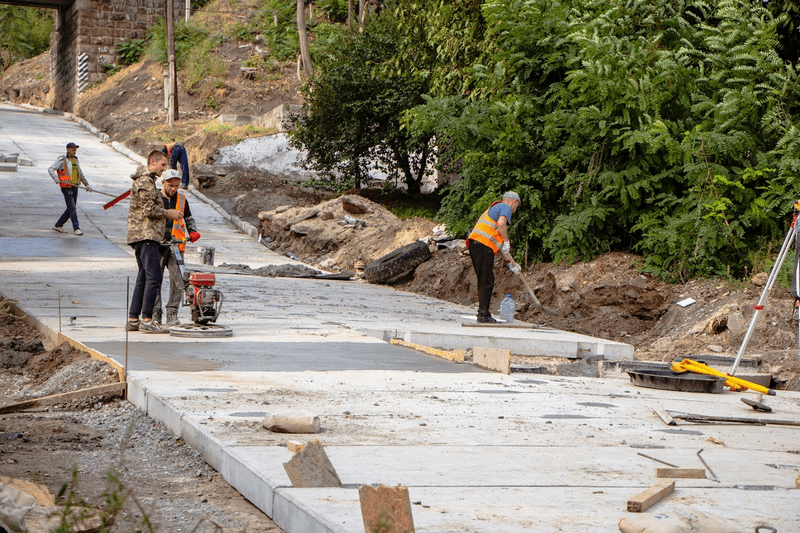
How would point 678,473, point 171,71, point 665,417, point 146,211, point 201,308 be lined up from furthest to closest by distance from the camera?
1. point 171,71
2. point 201,308
3. point 146,211
4. point 665,417
5. point 678,473

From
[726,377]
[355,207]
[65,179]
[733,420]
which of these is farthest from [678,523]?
[355,207]

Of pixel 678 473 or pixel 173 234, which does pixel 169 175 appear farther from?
pixel 678 473

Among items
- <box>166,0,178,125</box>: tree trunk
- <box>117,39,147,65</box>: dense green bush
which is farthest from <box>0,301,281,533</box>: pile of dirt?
<box>117,39,147,65</box>: dense green bush

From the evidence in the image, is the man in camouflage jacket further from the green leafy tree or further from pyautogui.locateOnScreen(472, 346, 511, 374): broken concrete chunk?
the green leafy tree

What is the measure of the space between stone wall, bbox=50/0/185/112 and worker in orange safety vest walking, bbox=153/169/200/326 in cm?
4215

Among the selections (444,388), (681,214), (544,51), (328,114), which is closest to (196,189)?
(328,114)

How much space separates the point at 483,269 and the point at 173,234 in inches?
166

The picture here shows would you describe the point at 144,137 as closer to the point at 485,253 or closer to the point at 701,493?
the point at 485,253

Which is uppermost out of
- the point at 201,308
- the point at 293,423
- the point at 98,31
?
the point at 98,31

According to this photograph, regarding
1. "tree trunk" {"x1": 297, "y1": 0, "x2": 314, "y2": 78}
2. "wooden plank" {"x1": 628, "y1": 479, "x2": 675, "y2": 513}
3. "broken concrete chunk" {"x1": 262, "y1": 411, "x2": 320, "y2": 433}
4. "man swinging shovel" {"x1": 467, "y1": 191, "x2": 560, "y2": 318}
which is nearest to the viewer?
"wooden plank" {"x1": 628, "y1": 479, "x2": 675, "y2": 513}

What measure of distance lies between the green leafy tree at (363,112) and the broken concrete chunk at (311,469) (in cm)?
1960

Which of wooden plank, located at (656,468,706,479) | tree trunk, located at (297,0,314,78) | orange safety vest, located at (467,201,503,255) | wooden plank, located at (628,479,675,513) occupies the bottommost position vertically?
wooden plank, located at (656,468,706,479)

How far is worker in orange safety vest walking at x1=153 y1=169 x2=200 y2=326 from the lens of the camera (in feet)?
33.0

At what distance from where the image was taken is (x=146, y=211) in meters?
9.78
